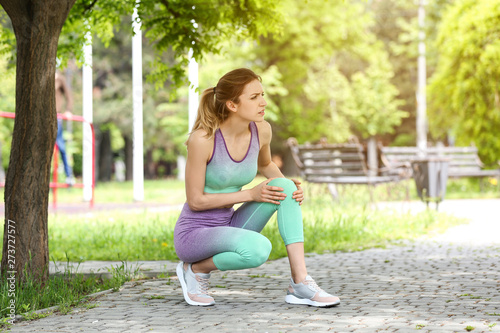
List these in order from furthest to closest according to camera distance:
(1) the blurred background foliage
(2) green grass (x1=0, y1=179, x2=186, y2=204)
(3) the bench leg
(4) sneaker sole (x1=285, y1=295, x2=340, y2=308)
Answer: (2) green grass (x1=0, y1=179, x2=186, y2=204), (3) the bench leg, (1) the blurred background foliage, (4) sneaker sole (x1=285, y1=295, x2=340, y2=308)

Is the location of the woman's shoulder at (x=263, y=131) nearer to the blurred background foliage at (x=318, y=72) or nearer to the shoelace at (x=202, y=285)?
the shoelace at (x=202, y=285)

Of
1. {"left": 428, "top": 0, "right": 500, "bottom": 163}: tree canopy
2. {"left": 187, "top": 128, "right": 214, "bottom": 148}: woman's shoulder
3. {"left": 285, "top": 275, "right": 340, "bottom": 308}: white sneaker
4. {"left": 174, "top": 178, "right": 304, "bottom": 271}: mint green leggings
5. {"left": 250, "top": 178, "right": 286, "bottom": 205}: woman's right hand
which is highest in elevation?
{"left": 428, "top": 0, "right": 500, "bottom": 163}: tree canopy

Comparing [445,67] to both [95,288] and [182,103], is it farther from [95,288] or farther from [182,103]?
[182,103]

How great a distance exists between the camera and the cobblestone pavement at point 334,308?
378 centimetres

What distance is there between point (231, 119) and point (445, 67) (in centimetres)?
1477

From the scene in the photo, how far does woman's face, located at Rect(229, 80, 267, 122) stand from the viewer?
4.33m

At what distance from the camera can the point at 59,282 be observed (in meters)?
5.04

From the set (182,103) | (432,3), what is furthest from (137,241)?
(182,103)

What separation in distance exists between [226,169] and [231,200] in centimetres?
20

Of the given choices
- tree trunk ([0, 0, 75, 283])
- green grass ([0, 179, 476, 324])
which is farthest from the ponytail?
green grass ([0, 179, 476, 324])

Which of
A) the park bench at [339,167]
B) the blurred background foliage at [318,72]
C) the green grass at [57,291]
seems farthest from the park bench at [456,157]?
the green grass at [57,291]

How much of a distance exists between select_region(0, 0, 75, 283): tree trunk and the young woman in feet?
3.74

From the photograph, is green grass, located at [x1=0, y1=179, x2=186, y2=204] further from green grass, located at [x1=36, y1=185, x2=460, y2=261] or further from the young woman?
the young woman

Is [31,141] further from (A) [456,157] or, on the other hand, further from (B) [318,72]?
(B) [318,72]
